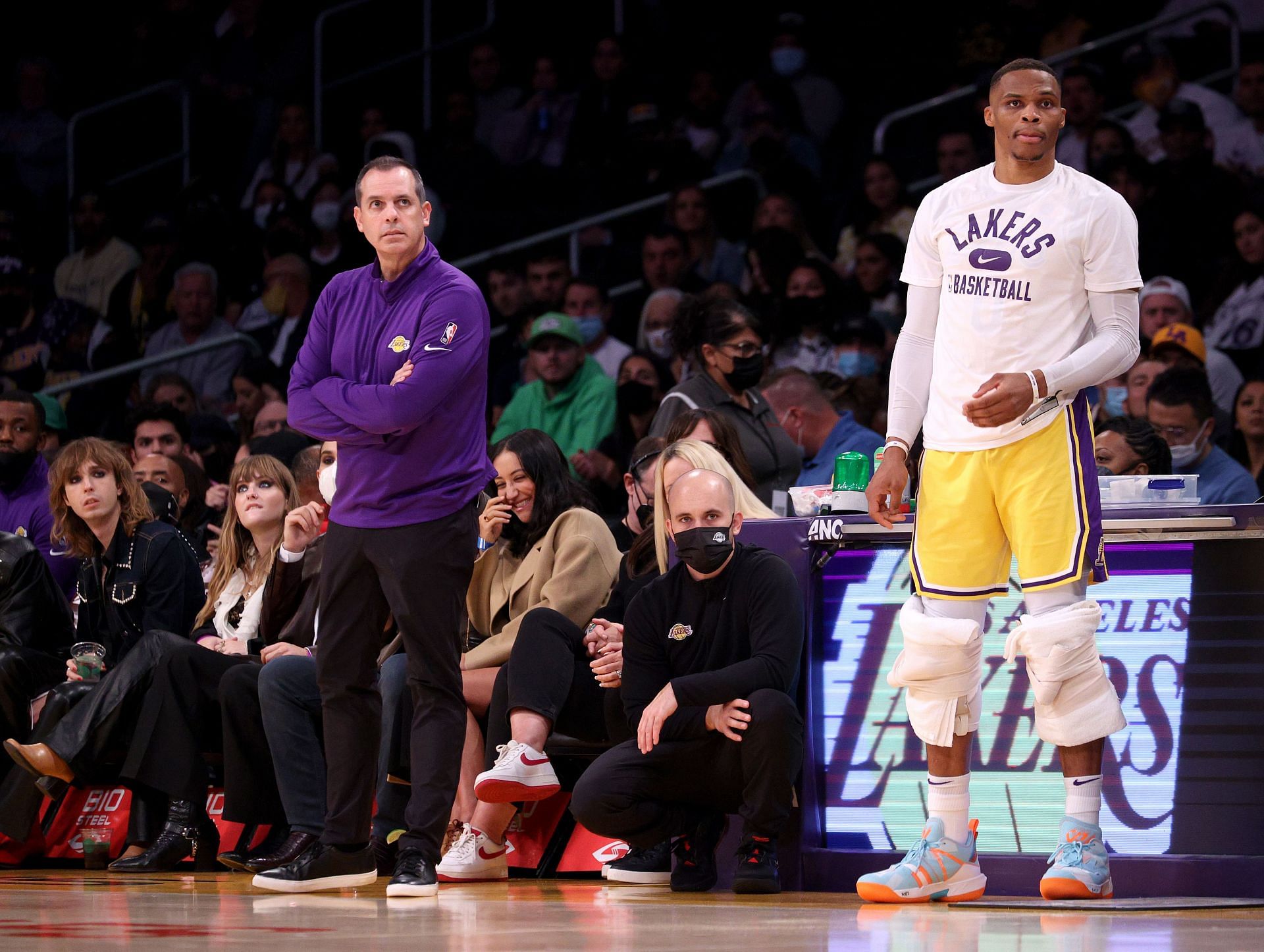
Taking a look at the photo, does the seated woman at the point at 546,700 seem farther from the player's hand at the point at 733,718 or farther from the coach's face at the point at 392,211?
the coach's face at the point at 392,211

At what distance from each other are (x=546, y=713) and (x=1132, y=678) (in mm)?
1664

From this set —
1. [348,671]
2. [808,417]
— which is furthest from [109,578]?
[808,417]

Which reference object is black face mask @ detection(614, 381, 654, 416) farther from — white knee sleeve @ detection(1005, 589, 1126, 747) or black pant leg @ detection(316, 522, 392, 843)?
white knee sleeve @ detection(1005, 589, 1126, 747)

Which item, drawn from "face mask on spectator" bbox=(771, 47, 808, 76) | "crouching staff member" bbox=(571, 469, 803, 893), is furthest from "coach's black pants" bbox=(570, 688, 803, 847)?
"face mask on spectator" bbox=(771, 47, 808, 76)

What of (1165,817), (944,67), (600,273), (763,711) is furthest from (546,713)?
(944,67)

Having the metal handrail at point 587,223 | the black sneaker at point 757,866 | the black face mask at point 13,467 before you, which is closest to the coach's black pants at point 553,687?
the black sneaker at point 757,866

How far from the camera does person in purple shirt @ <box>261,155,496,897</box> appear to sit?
4.33 m

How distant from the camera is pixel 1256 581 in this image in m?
4.50

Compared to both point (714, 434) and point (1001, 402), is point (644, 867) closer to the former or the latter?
point (714, 434)

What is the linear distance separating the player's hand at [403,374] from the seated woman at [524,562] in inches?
48.3

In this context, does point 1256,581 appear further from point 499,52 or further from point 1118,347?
point 499,52

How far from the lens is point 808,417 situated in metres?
6.95

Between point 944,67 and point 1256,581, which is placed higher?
point 944,67

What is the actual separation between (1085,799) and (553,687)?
1.72 m
